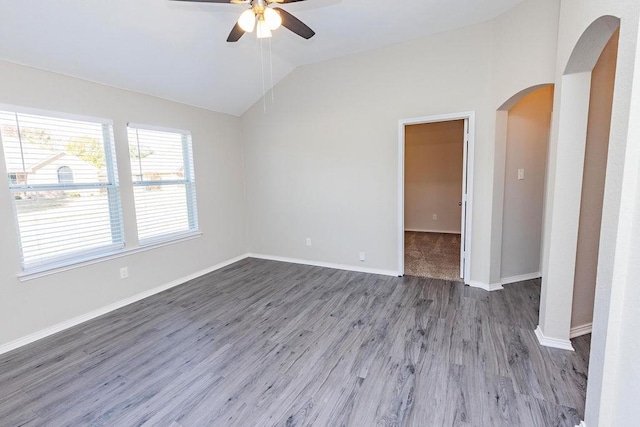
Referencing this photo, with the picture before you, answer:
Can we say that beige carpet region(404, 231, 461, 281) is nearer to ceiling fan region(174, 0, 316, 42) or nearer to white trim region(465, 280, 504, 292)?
white trim region(465, 280, 504, 292)

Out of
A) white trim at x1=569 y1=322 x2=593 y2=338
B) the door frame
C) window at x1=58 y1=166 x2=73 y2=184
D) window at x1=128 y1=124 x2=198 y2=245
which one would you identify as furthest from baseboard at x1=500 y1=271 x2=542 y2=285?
window at x1=58 y1=166 x2=73 y2=184

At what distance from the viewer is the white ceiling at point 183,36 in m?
2.38

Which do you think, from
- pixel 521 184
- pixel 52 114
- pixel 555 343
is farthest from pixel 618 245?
pixel 52 114

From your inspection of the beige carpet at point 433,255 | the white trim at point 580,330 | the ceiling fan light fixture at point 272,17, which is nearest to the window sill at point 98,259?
the ceiling fan light fixture at point 272,17

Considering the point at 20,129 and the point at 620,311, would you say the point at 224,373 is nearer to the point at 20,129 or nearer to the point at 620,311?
→ the point at 620,311

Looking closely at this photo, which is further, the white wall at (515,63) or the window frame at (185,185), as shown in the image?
the window frame at (185,185)

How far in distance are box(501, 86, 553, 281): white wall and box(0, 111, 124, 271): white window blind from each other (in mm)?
4764

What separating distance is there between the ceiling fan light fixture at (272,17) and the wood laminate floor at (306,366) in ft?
8.38

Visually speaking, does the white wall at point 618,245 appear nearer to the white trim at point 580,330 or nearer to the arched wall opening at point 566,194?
the arched wall opening at point 566,194

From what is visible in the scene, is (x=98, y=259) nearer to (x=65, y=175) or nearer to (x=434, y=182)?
(x=65, y=175)

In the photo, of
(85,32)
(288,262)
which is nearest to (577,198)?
(288,262)

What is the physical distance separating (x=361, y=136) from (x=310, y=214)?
56.9 inches

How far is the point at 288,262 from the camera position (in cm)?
486

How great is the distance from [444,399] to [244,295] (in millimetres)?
2476
